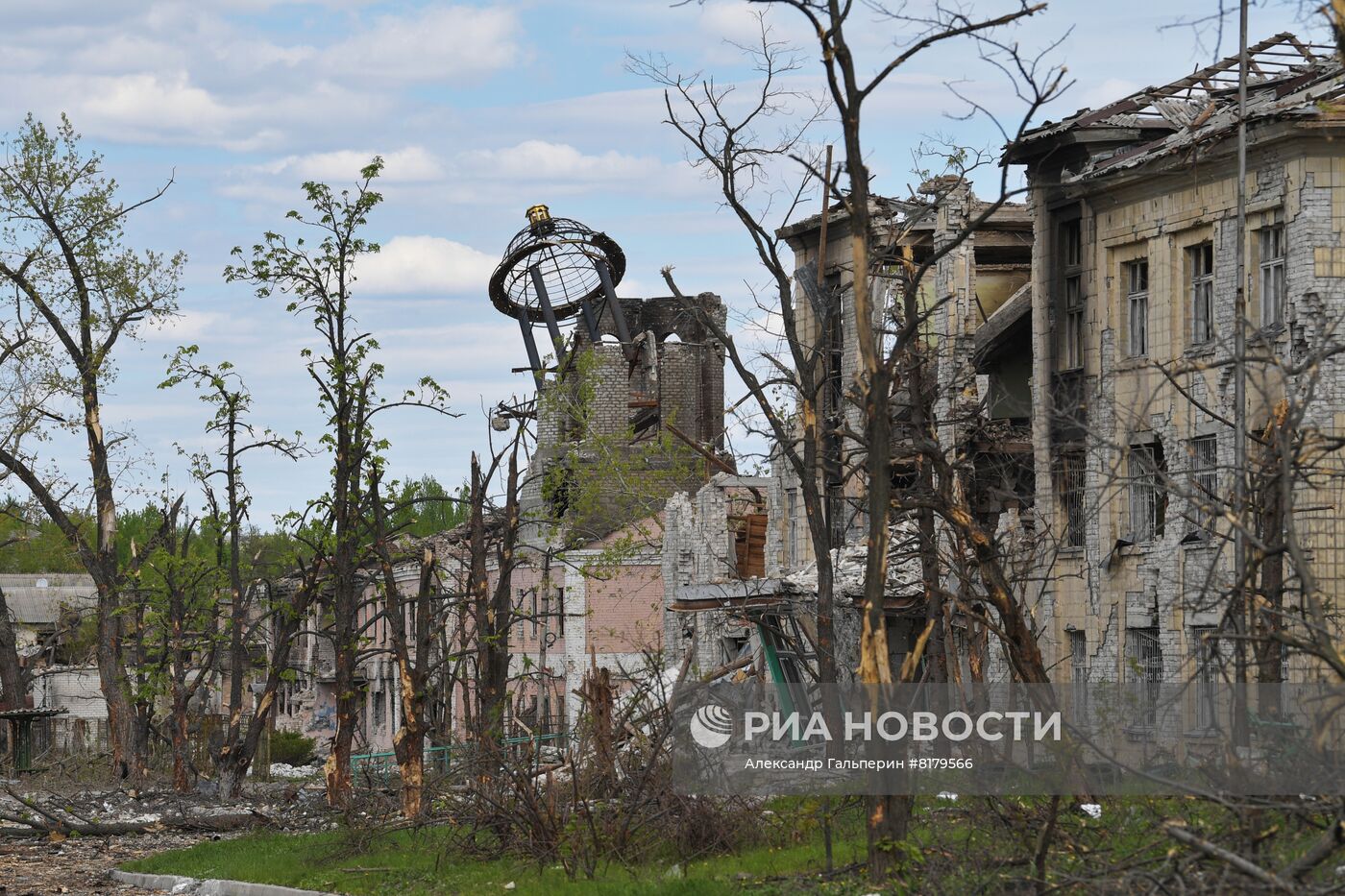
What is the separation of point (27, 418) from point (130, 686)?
6.15m

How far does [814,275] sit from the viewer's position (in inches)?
1278

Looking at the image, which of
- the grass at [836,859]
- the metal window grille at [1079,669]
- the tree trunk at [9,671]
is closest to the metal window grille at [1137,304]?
the metal window grille at [1079,669]

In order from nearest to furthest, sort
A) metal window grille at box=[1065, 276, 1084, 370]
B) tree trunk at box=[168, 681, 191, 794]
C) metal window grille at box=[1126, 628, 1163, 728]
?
metal window grille at box=[1126, 628, 1163, 728] < metal window grille at box=[1065, 276, 1084, 370] < tree trunk at box=[168, 681, 191, 794]

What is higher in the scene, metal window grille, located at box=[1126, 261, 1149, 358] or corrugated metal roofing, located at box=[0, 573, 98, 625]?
metal window grille, located at box=[1126, 261, 1149, 358]

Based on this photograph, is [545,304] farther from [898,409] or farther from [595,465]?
[898,409]

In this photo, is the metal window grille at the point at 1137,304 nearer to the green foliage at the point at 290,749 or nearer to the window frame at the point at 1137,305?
the window frame at the point at 1137,305

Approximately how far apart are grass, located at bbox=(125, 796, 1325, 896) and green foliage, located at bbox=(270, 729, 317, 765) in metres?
35.1

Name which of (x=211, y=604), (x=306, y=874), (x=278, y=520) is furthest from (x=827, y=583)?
(x=211, y=604)

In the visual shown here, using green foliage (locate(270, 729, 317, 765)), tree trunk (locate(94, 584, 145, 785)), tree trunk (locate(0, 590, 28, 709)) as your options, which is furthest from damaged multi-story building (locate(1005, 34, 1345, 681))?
green foliage (locate(270, 729, 317, 765))

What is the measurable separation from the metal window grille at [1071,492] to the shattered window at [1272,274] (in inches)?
171

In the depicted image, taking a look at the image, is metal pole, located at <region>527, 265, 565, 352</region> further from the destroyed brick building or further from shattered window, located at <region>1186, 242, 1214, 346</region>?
shattered window, located at <region>1186, 242, 1214, 346</region>

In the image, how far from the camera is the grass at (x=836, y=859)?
1216cm

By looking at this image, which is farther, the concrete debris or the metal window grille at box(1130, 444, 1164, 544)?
the concrete debris

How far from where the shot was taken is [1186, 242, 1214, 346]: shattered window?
78.0ft
